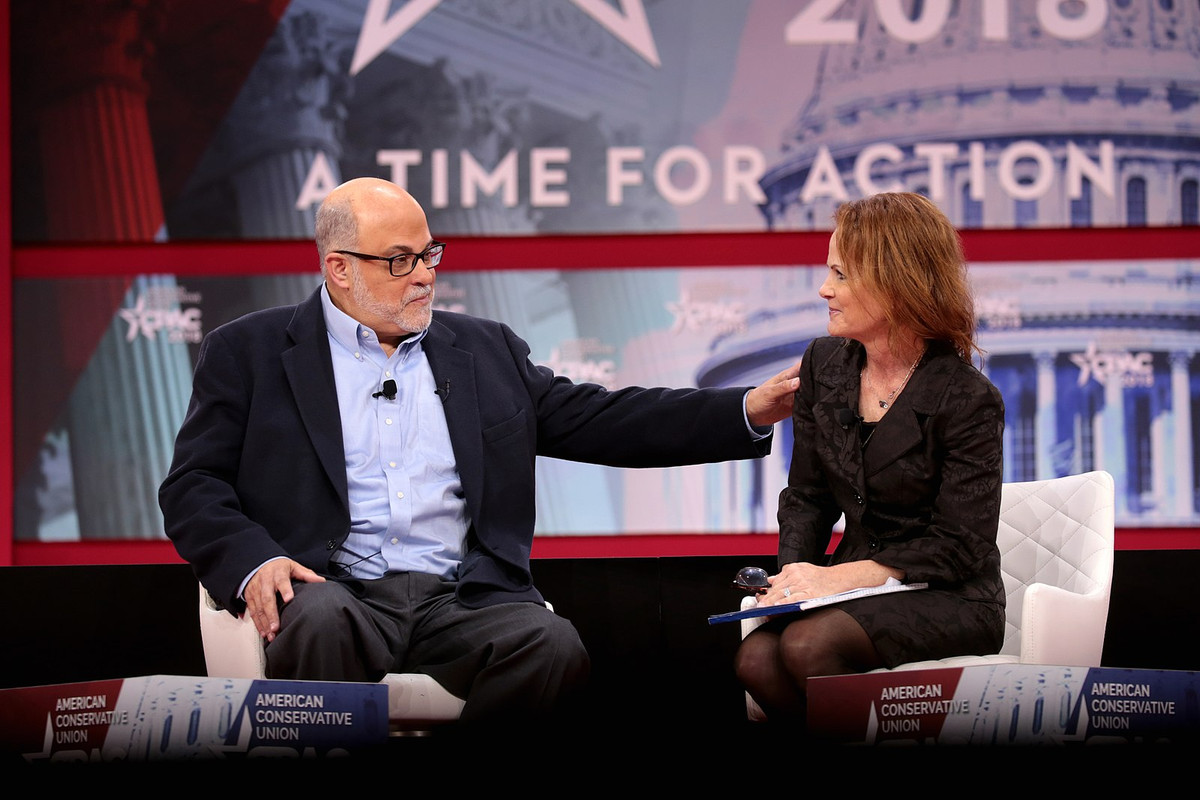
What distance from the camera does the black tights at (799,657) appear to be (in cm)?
214

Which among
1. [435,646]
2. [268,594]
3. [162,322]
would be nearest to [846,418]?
[435,646]

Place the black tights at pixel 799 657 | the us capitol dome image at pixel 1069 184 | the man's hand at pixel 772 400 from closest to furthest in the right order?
the black tights at pixel 799 657, the man's hand at pixel 772 400, the us capitol dome image at pixel 1069 184

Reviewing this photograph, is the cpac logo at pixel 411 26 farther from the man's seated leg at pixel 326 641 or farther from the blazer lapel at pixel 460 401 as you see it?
the man's seated leg at pixel 326 641

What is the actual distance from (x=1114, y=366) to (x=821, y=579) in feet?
9.41

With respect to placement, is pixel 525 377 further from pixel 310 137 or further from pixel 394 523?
pixel 310 137

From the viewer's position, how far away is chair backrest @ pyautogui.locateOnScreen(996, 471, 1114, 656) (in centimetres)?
247

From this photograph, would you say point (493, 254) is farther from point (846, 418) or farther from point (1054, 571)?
point (1054, 571)

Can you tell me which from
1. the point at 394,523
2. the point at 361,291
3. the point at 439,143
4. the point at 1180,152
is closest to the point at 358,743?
the point at 394,523

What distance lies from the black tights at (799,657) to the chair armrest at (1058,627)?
0.29m

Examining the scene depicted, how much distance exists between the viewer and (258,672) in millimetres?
2301

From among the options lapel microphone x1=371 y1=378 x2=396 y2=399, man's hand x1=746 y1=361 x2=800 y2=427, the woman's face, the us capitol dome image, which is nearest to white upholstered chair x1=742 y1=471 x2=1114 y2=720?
man's hand x1=746 y1=361 x2=800 y2=427

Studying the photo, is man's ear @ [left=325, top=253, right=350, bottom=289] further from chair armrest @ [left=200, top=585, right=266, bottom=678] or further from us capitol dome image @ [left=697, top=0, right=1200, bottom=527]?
us capitol dome image @ [left=697, top=0, right=1200, bottom=527]

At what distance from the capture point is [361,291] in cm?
260

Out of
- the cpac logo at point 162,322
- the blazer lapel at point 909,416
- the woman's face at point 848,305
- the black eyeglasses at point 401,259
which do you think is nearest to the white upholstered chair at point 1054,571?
the blazer lapel at point 909,416
